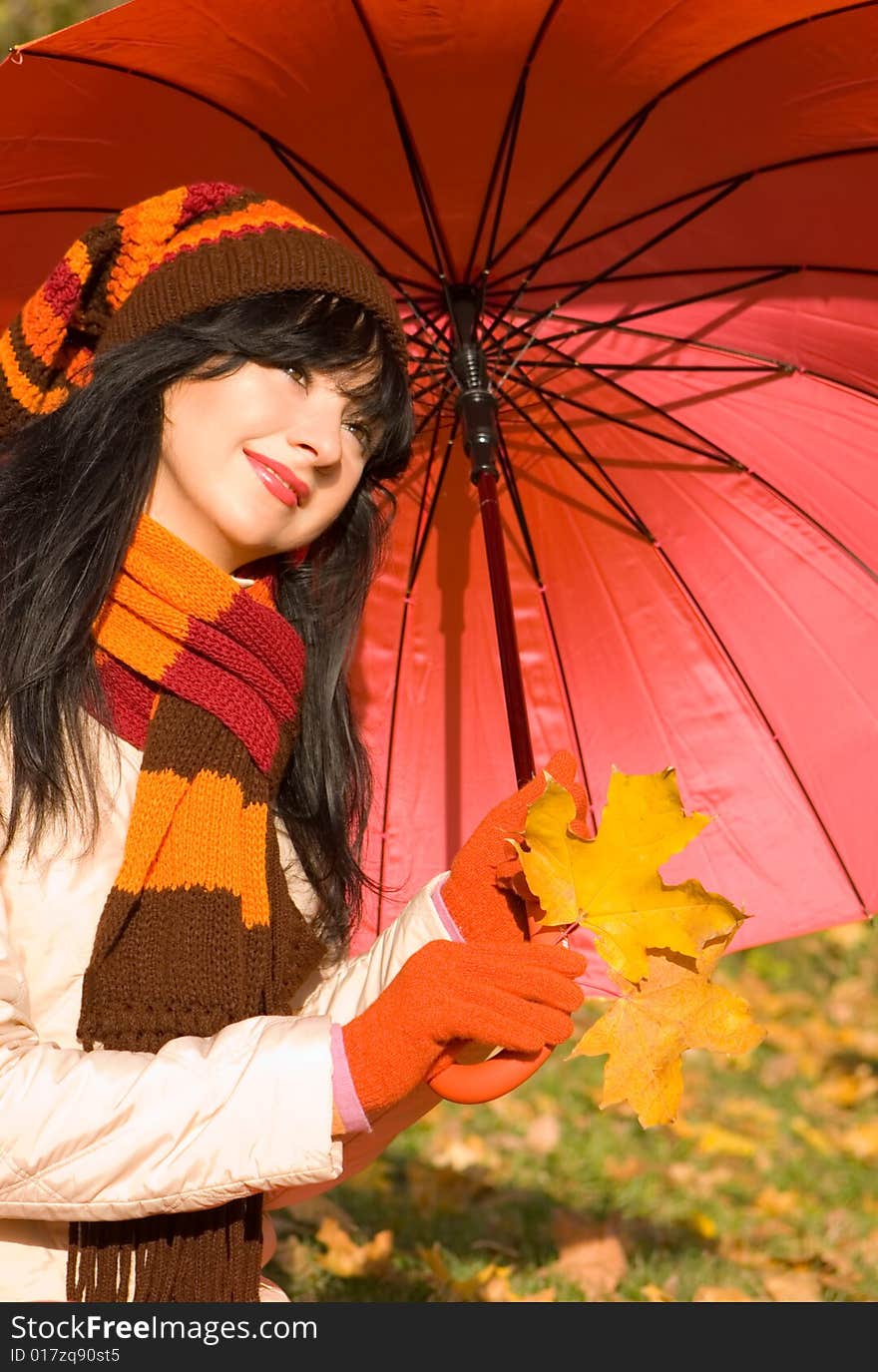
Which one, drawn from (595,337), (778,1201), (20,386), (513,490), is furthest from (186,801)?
(778,1201)

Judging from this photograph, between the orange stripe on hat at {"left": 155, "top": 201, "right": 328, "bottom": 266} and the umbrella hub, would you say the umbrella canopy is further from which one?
the orange stripe on hat at {"left": 155, "top": 201, "right": 328, "bottom": 266}

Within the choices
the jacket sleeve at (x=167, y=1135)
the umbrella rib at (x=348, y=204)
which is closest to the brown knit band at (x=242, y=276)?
the umbrella rib at (x=348, y=204)

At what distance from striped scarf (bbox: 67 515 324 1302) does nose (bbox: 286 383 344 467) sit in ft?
0.75

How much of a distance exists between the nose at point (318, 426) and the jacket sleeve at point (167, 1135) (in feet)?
2.89

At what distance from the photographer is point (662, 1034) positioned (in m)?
1.97

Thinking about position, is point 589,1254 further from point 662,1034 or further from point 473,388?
point 473,388

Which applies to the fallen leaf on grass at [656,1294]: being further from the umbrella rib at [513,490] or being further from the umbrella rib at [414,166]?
the umbrella rib at [414,166]

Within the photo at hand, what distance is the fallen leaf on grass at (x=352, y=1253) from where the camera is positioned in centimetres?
343

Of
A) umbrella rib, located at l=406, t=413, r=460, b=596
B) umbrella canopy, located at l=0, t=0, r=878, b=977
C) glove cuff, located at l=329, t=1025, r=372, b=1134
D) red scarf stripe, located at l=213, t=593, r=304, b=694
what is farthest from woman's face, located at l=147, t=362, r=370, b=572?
glove cuff, located at l=329, t=1025, r=372, b=1134

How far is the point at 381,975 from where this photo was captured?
237cm

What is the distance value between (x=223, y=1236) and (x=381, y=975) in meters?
0.51

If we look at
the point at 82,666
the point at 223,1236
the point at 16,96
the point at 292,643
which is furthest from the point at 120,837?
the point at 16,96

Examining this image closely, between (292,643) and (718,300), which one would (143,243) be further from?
(718,300)

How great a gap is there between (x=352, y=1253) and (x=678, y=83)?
8.73ft
